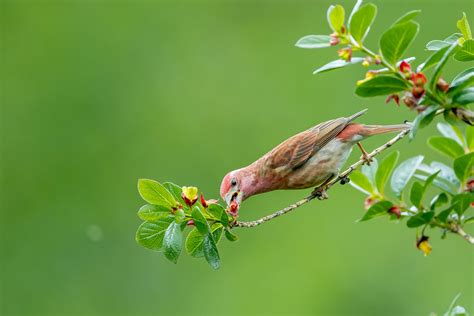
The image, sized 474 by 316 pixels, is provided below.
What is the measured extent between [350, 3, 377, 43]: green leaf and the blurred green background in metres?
7.22

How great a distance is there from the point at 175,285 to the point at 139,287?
0.59 meters

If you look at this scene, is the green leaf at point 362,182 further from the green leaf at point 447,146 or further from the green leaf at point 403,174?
the green leaf at point 447,146

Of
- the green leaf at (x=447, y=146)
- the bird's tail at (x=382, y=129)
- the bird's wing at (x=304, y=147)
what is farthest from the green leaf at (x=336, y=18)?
the bird's wing at (x=304, y=147)

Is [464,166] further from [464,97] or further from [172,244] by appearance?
[172,244]

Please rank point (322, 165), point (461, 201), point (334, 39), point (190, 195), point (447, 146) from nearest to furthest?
point (461, 201)
point (334, 39)
point (190, 195)
point (447, 146)
point (322, 165)

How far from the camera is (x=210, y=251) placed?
302 cm

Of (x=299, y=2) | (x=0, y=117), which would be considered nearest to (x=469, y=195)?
(x=299, y=2)

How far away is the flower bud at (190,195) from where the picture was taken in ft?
10.0

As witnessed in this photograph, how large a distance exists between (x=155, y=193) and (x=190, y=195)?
146 mm

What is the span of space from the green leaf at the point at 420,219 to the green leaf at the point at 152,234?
3.18 feet

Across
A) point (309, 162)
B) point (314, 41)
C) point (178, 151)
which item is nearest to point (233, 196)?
point (309, 162)

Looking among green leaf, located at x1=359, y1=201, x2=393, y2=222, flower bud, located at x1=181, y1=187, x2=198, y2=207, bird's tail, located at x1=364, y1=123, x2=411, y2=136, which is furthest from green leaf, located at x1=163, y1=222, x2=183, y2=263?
bird's tail, located at x1=364, y1=123, x2=411, y2=136

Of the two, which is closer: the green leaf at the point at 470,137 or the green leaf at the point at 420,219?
the green leaf at the point at 420,219

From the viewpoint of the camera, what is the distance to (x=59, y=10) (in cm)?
1372
